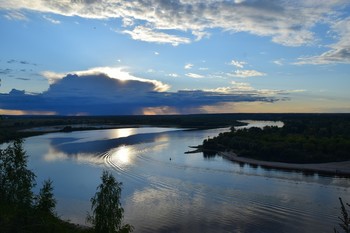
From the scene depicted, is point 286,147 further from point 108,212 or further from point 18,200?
point 18,200

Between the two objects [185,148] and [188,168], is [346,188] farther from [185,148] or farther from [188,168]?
[185,148]

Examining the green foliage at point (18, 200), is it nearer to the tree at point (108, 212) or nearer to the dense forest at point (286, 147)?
the tree at point (108, 212)

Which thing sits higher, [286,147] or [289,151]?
[286,147]

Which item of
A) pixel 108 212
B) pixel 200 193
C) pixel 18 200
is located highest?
pixel 18 200

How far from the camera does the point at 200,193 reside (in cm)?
5575

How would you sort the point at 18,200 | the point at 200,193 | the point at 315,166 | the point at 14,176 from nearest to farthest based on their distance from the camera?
the point at 18,200 < the point at 14,176 < the point at 200,193 < the point at 315,166

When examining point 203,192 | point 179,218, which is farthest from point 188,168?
point 179,218

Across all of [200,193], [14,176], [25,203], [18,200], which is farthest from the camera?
[200,193]

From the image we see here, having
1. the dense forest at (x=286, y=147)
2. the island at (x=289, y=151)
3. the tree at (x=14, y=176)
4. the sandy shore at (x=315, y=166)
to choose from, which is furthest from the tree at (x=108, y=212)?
the dense forest at (x=286, y=147)

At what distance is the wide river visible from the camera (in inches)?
1656

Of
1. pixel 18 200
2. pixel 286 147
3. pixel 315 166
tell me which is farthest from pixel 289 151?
pixel 18 200

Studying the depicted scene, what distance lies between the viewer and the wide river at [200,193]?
138 feet

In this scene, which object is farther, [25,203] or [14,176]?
[14,176]

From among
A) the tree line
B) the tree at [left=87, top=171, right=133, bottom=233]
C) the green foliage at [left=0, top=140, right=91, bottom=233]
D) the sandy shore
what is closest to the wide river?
the sandy shore
